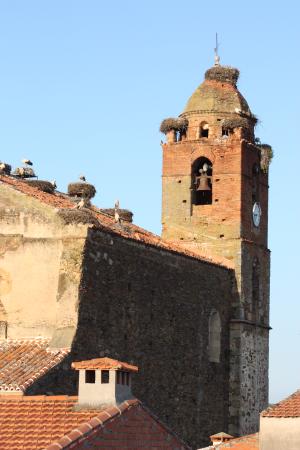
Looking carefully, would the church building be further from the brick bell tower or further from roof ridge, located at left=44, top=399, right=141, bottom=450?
roof ridge, located at left=44, top=399, right=141, bottom=450

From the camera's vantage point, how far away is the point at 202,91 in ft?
133

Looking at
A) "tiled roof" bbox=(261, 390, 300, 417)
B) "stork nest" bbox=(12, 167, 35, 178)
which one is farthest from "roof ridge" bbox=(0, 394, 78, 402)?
"stork nest" bbox=(12, 167, 35, 178)

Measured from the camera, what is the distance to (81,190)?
120 feet

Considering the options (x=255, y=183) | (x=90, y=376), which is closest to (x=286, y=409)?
(x=90, y=376)

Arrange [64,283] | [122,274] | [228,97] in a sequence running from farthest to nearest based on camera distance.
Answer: [228,97] < [122,274] < [64,283]

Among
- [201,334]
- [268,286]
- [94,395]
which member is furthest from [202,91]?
[94,395]

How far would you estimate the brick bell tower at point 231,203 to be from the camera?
3775cm

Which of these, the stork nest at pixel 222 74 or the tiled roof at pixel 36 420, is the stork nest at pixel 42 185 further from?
the tiled roof at pixel 36 420

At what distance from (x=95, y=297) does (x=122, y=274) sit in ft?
5.23

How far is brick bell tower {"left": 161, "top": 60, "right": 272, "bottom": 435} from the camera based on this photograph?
124 feet

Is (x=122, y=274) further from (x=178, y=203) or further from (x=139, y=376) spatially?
Result: (x=178, y=203)

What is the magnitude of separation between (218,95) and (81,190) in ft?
21.4

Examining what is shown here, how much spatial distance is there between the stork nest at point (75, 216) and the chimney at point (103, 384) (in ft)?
28.8

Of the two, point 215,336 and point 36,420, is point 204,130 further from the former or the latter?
point 36,420
